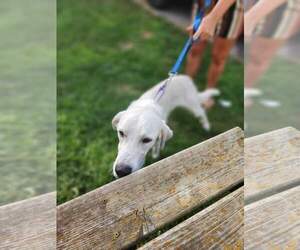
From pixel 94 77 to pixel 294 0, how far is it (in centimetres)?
168

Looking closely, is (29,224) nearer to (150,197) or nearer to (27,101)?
(150,197)

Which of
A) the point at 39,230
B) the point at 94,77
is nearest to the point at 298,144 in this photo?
the point at 39,230

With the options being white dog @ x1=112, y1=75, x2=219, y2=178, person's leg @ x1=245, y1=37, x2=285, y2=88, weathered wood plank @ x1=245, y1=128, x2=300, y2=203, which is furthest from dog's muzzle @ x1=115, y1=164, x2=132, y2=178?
person's leg @ x1=245, y1=37, x2=285, y2=88

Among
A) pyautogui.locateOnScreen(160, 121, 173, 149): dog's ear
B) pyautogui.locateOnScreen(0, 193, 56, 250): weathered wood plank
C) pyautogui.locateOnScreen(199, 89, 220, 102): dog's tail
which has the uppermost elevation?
pyautogui.locateOnScreen(160, 121, 173, 149): dog's ear

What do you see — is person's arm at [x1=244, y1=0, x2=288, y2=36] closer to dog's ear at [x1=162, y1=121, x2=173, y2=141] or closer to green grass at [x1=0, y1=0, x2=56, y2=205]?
dog's ear at [x1=162, y1=121, x2=173, y2=141]

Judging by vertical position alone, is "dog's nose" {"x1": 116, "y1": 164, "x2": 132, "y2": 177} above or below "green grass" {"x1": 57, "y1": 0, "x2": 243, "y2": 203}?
above

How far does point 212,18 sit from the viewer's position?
104 centimetres

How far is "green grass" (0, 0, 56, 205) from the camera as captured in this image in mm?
1886

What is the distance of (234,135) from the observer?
946 mm

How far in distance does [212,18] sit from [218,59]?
4.21 ft

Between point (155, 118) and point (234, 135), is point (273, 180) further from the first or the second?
point (155, 118)

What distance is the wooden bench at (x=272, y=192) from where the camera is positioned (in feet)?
3.13

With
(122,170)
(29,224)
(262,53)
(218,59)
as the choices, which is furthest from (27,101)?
(122,170)

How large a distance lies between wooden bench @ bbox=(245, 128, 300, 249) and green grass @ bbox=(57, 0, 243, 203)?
19 centimetres
